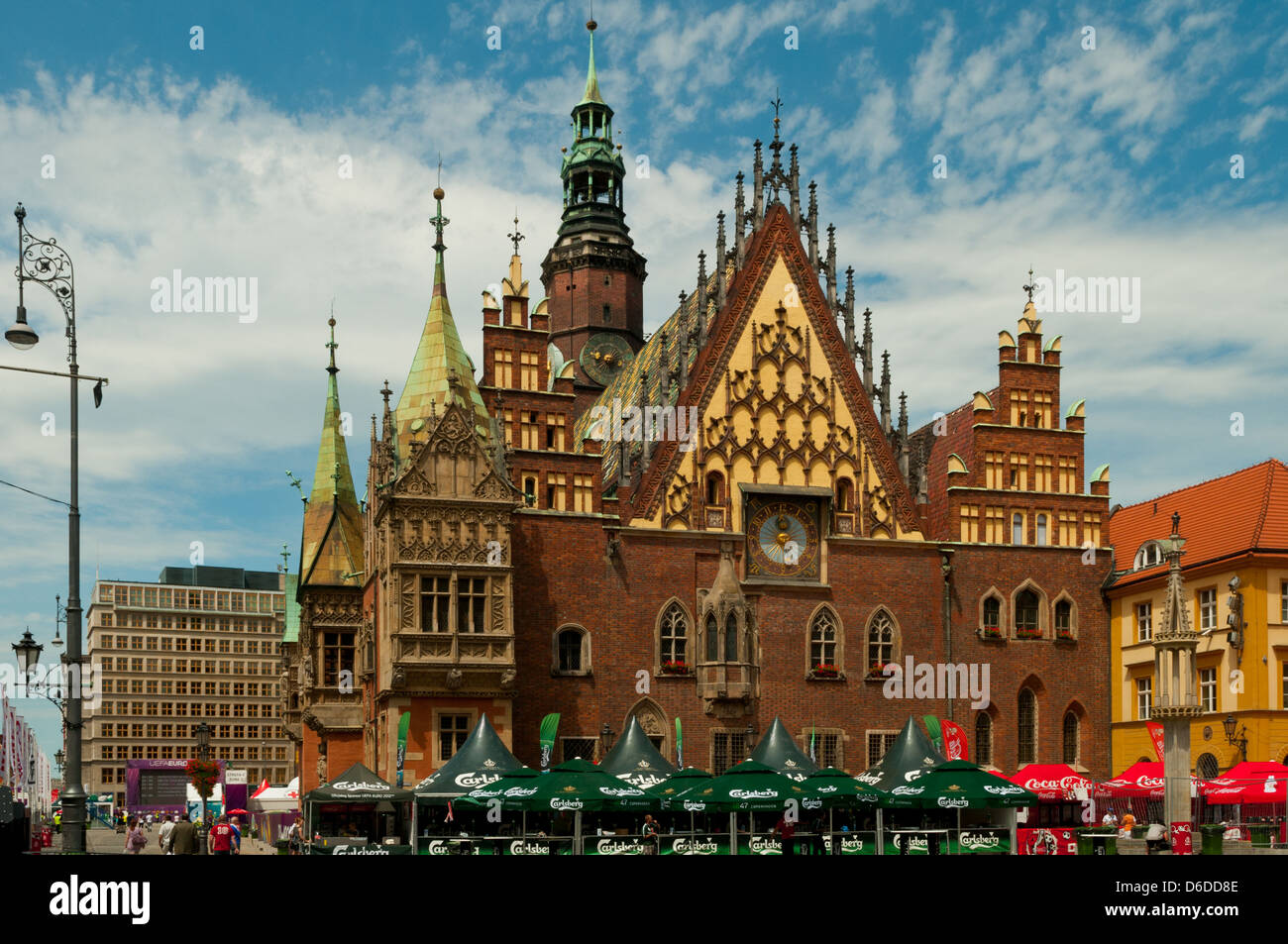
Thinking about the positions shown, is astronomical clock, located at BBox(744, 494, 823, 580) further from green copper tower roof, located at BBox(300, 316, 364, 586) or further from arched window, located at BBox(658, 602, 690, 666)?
green copper tower roof, located at BBox(300, 316, 364, 586)

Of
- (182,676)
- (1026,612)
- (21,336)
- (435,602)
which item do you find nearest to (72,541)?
(21,336)

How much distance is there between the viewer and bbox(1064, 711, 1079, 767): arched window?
5166 cm

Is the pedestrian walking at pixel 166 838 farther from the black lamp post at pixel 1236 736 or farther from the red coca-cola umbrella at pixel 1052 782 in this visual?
the black lamp post at pixel 1236 736

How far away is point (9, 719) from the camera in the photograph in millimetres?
106312

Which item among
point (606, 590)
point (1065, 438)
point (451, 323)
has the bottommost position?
point (606, 590)

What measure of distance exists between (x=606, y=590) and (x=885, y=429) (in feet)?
37.1

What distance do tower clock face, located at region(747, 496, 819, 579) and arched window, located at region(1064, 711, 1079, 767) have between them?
10397mm

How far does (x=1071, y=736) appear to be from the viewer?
2046 inches

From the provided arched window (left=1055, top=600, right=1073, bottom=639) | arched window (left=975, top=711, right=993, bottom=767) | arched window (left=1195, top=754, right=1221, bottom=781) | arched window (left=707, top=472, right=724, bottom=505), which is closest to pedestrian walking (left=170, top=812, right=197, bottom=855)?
arched window (left=707, top=472, right=724, bottom=505)

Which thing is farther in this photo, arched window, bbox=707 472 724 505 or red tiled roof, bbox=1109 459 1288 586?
arched window, bbox=707 472 724 505
